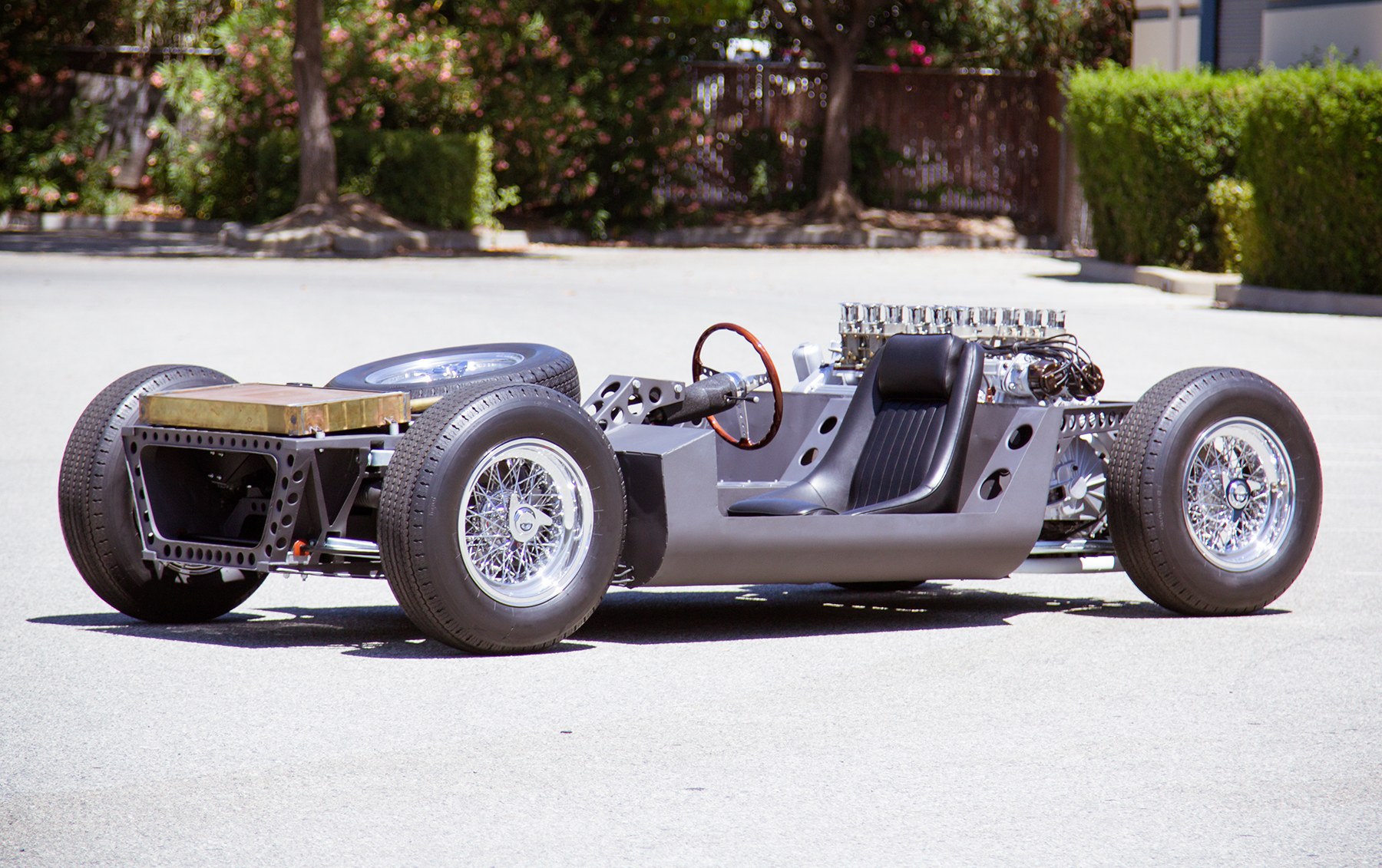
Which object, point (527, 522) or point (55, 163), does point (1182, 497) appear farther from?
point (55, 163)

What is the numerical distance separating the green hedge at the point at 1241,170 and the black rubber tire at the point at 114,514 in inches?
557

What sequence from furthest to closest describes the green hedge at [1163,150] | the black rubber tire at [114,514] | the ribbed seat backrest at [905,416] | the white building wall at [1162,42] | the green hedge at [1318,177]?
the white building wall at [1162,42] < the green hedge at [1163,150] < the green hedge at [1318,177] < the ribbed seat backrest at [905,416] < the black rubber tire at [114,514]

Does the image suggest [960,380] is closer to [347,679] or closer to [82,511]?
[347,679]

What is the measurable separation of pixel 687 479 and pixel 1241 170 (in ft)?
53.2

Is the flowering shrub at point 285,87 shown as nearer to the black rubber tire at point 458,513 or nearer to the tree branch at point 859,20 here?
the tree branch at point 859,20

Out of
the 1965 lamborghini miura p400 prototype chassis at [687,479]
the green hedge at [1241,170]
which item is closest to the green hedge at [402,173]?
the green hedge at [1241,170]

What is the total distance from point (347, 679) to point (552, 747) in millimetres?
941

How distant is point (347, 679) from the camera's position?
5340 millimetres

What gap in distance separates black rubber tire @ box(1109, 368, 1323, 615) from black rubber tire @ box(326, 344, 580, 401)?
1.83 metres

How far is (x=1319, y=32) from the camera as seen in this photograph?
22.2 metres

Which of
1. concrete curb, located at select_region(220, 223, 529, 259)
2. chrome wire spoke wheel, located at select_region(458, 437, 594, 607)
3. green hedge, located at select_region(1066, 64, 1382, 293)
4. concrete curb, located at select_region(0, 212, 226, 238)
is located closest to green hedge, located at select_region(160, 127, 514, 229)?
concrete curb, located at select_region(220, 223, 529, 259)

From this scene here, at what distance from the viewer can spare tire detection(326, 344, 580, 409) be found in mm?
6203

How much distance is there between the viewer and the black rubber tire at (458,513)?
532 centimetres

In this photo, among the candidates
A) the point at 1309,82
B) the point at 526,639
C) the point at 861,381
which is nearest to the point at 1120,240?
the point at 1309,82
